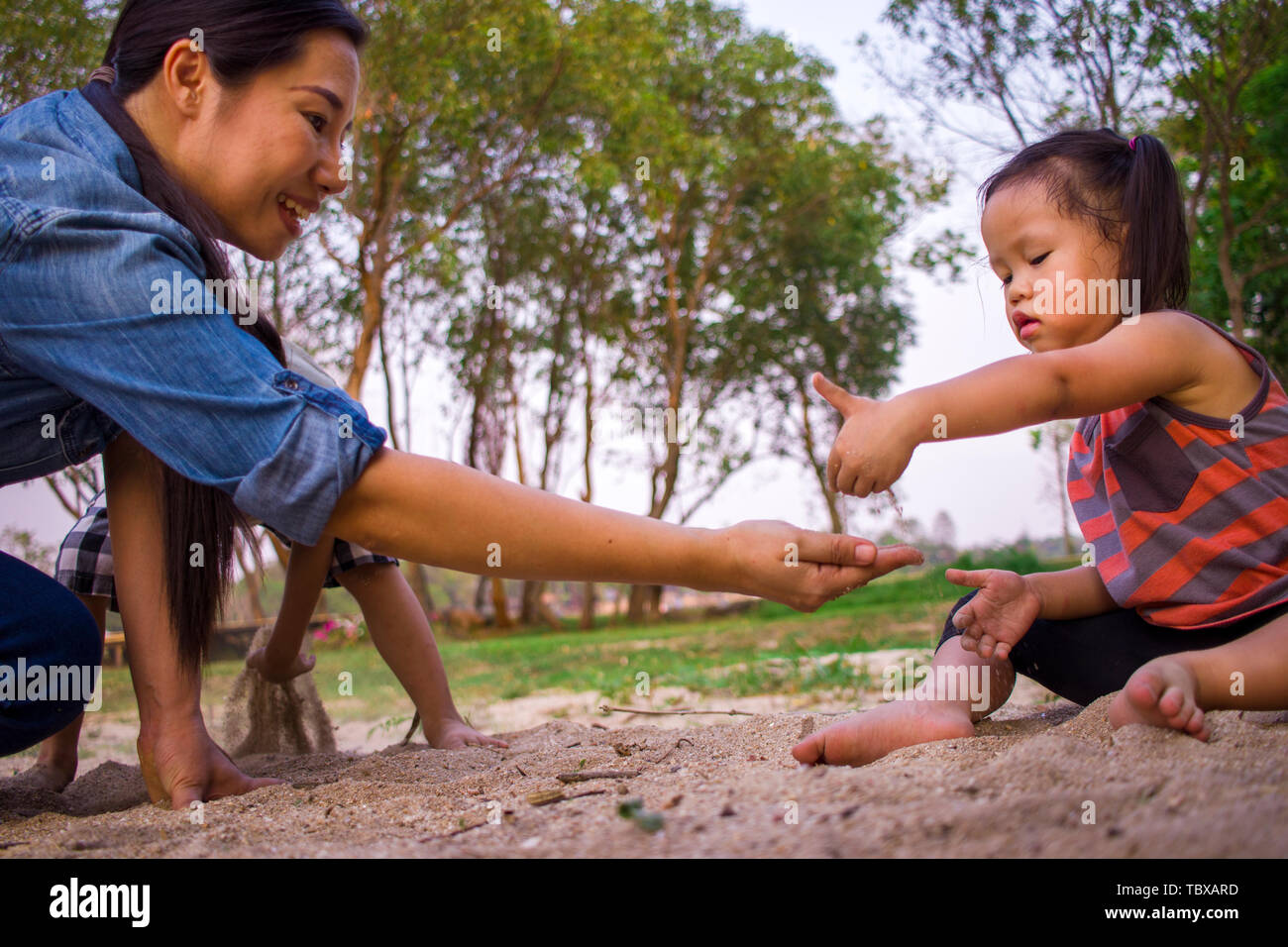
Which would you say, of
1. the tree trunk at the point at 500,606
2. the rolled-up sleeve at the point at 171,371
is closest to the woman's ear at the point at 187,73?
the rolled-up sleeve at the point at 171,371

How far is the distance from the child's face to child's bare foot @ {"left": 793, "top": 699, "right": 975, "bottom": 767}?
894mm

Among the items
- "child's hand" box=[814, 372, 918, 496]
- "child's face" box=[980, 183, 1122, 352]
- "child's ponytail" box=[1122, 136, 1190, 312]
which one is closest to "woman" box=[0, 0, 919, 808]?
"child's hand" box=[814, 372, 918, 496]

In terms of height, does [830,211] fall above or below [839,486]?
above

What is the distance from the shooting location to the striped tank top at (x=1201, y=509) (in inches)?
69.3

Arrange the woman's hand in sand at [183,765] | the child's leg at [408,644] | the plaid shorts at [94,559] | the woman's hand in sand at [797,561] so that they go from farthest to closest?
the child's leg at [408,644], the plaid shorts at [94,559], the woman's hand in sand at [183,765], the woman's hand in sand at [797,561]

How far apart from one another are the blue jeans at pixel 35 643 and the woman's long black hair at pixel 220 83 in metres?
0.18

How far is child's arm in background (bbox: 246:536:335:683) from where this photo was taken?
2.28 m

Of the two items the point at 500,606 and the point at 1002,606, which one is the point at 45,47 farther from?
the point at 500,606

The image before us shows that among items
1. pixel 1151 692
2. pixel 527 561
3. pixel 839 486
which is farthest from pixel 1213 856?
pixel 527 561

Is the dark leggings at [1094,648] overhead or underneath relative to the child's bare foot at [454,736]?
overhead

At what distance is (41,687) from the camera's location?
5.70 ft

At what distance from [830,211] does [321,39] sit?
15387 mm

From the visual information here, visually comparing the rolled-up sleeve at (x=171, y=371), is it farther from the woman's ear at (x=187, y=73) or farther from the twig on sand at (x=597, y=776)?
the twig on sand at (x=597, y=776)
